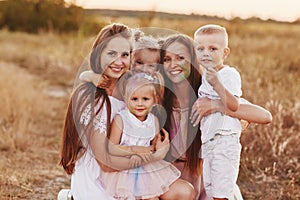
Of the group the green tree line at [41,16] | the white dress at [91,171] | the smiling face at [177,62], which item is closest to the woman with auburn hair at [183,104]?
the smiling face at [177,62]

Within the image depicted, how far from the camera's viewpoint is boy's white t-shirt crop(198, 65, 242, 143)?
3.52 m

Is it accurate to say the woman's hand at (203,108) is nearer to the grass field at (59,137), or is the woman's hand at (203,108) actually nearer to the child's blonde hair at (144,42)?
the child's blonde hair at (144,42)

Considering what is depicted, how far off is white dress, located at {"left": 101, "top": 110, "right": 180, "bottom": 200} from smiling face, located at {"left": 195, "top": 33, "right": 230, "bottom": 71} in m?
0.48

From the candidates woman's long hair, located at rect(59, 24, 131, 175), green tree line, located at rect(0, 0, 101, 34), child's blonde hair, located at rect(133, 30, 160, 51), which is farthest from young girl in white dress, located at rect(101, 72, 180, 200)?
green tree line, located at rect(0, 0, 101, 34)

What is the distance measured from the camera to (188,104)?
3.79 metres

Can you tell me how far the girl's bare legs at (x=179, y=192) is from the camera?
3580 mm

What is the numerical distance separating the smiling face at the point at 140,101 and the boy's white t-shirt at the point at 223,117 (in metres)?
A: 0.32

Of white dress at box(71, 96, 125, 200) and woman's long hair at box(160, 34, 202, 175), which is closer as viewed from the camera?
white dress at box(71, 96, 125, 200)

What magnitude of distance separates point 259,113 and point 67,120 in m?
1.09

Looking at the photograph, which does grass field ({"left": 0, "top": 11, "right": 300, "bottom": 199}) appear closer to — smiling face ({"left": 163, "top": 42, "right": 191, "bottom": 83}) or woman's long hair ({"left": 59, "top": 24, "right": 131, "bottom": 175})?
woman's long hair ({"left": 59, "top": 24, "right": 131, "bottom": 175})

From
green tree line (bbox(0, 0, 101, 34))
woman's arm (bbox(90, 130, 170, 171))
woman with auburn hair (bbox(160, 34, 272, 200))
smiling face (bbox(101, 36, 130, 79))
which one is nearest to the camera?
woman's arm (bbox(90, 130, 170, 171))

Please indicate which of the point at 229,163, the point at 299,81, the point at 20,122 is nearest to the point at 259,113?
the point at 229,163

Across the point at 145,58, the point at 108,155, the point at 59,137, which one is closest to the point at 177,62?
the point at 145,58

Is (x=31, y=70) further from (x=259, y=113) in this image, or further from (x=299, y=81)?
(x=259, y=113)
